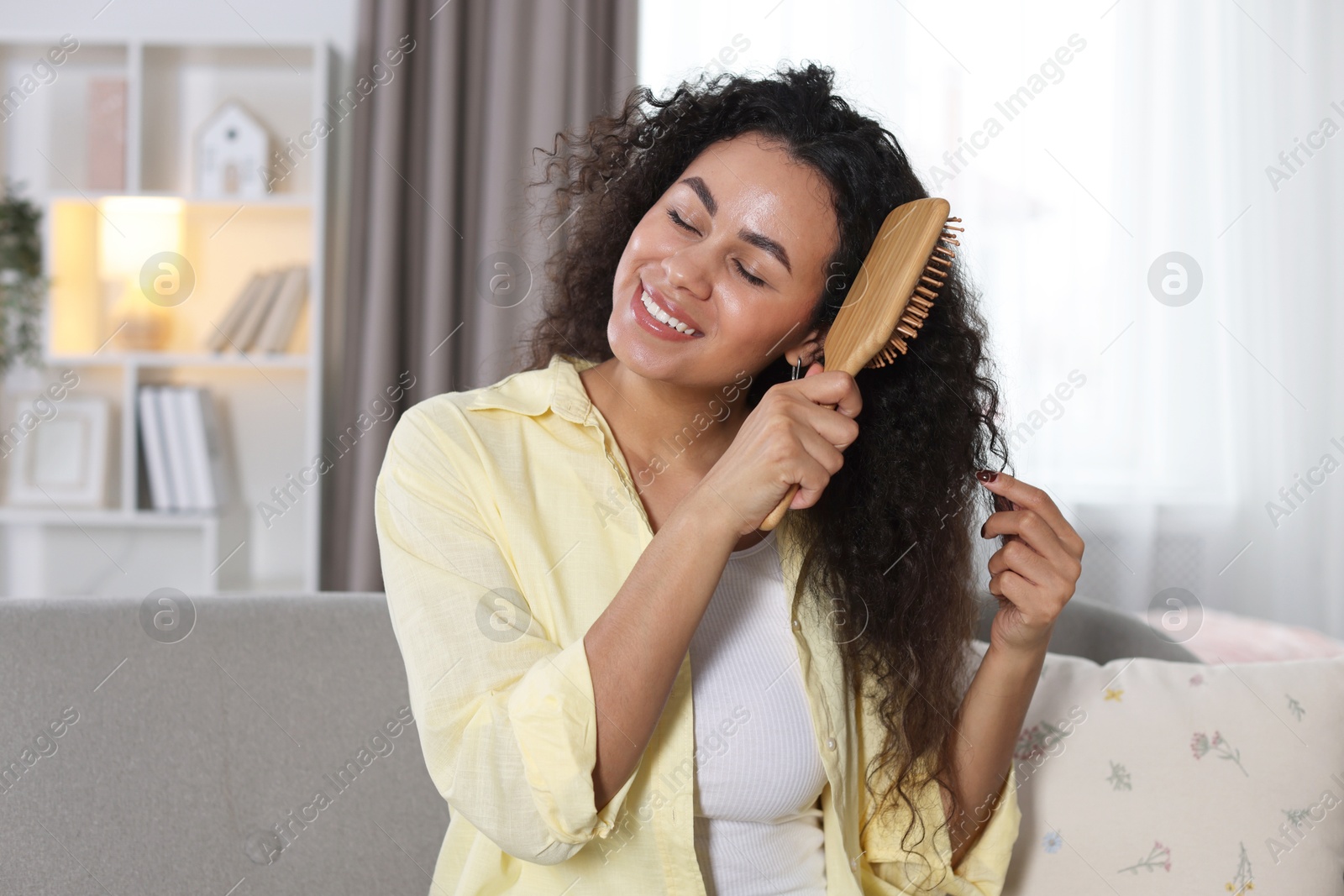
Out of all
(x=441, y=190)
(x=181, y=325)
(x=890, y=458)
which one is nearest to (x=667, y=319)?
(x=890, y=458)

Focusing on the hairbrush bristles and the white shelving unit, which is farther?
the white shelving unit

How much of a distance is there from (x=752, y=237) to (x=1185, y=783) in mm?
803

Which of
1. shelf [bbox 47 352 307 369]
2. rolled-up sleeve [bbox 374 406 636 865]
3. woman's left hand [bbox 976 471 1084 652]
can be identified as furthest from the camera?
shelf [bbox 47 352 307 369]

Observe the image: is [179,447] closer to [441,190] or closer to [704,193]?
[441,190]

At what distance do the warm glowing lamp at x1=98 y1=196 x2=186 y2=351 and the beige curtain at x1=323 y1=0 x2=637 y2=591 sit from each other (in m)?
0.46

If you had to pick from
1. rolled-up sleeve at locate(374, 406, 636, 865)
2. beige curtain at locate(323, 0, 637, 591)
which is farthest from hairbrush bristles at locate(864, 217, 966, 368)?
beige curtain at locate(323, 0, 637, 591)

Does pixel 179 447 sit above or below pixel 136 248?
below

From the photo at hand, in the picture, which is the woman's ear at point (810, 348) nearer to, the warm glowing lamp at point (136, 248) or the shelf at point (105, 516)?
the shelf at point (105, 516)

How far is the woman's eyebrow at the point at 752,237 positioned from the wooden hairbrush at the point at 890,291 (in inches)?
3.3

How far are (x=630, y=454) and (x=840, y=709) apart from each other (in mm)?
370

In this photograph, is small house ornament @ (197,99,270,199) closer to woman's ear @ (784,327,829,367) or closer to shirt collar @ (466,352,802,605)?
shirt collar @ (466,352,802,605)

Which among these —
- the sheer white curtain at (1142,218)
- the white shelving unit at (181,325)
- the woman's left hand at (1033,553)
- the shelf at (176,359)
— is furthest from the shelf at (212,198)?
the woman's left hand at (1033,553)

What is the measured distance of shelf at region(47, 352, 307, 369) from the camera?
107 inches

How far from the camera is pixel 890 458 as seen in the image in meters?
1.26
